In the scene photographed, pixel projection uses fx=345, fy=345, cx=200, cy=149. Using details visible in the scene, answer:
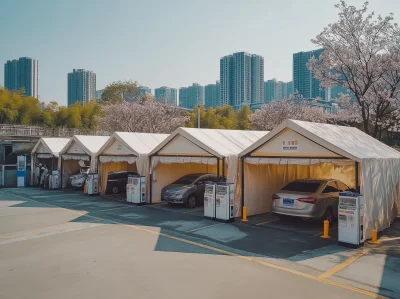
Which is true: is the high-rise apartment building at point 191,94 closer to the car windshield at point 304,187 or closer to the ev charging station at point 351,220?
the car windshield at point 304,187

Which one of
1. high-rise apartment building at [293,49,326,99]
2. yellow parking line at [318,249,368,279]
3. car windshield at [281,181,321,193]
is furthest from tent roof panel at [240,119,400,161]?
high-rise apartment building at [293,49,326,99]

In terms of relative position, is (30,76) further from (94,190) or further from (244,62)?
(94,190)

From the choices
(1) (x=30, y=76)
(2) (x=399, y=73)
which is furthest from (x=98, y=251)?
(1) (x=30, y=76)

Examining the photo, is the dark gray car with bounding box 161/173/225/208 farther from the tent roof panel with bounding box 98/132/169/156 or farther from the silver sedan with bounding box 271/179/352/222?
the silver sedan with bounding box 271/179/352/222

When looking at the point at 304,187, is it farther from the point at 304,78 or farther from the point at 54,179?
the point at 304,78

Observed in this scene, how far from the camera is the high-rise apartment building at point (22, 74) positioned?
10981 cm

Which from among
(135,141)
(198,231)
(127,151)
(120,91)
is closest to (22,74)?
(120,91)

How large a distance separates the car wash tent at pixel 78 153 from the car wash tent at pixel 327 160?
9696 mm

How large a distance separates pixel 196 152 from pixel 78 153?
9.53 metres

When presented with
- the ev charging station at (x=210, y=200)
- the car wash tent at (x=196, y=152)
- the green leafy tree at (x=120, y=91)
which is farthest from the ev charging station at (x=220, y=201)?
the green leafy tree at (x=120, y=91)

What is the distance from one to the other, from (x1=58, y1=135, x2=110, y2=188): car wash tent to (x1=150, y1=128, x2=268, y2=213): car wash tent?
451cm

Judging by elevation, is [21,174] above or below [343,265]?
above

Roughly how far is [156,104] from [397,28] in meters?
32.0

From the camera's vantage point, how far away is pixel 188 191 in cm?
A: 1473
